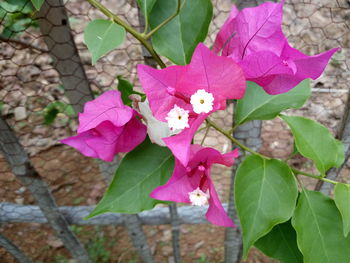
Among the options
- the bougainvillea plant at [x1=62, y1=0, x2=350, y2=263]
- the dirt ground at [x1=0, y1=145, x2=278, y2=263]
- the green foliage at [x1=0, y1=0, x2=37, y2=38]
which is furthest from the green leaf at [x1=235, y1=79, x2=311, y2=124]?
the dirt ground at [x1=0, y1=145, x2=278, y2=263]

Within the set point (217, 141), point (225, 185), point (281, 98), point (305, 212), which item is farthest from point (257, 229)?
point (225, 185)

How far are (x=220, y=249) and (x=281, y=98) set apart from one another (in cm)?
98

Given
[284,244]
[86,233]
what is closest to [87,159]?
[86,233]

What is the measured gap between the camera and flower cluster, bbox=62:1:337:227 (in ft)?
1.11

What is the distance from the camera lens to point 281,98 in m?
0.59

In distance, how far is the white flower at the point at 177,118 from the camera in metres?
0.36

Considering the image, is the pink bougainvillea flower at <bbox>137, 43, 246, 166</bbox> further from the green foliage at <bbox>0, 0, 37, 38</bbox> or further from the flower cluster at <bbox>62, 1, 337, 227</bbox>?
the green foliage at <bbox>0, 0, 37, 38</bbox>

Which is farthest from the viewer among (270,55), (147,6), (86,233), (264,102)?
(86,233)

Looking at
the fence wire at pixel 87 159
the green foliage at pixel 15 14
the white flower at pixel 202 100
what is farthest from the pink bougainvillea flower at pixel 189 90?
the fence wire at pixel 87 159

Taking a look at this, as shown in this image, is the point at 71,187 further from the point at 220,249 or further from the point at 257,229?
the point at 257,229

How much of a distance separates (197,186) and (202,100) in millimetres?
131

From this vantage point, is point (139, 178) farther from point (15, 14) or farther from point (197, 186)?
point (15, 14)

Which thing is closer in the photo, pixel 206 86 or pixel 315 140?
pixel 206 86

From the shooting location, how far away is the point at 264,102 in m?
0.59
